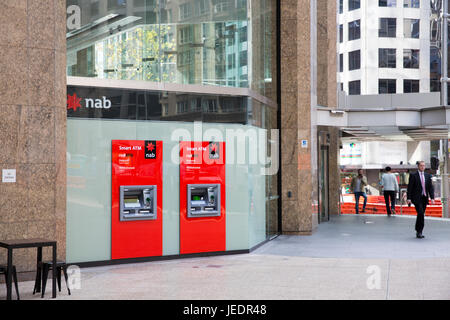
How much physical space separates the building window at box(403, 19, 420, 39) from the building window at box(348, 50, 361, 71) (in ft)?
14.5

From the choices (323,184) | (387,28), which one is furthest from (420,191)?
(387,28)

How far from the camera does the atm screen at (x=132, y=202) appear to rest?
10969 mm

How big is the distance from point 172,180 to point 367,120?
8.24 m

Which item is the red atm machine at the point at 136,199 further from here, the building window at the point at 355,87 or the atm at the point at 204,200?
the building window at the point at 355,87

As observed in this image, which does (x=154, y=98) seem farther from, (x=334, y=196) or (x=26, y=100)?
(x=334, y=196)

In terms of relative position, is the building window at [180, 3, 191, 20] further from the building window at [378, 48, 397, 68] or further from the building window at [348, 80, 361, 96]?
the building window at [378, 48, 397, 68]

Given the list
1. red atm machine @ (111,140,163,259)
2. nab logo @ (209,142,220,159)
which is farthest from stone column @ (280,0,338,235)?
red atm machine @ (111,140,163,259)

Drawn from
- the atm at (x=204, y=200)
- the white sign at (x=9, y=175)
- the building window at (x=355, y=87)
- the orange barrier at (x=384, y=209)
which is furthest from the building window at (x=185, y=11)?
the building window at (x=355, y=87)

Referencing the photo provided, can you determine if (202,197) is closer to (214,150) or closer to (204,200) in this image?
(204,200)

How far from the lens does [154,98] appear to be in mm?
11156

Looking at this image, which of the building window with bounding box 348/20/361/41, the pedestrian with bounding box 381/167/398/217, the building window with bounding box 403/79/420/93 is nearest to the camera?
the pedestrian with bounding box 381/167/398/217

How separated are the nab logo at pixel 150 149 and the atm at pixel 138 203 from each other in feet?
1.76

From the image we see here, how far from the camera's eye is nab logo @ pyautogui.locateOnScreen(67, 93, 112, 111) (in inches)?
408

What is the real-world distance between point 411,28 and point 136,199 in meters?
50.2
